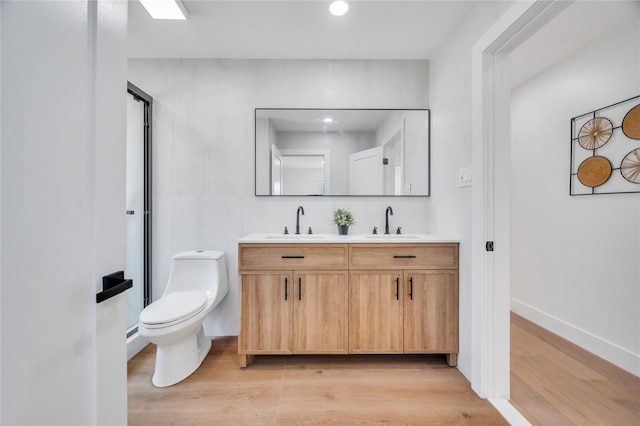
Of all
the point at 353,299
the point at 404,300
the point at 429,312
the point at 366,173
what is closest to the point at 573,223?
the point at 429,312

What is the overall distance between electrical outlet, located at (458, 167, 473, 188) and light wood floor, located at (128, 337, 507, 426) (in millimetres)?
1273

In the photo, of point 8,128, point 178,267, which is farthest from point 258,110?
point 8,128

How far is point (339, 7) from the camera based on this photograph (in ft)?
5.77

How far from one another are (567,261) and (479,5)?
2.12 m

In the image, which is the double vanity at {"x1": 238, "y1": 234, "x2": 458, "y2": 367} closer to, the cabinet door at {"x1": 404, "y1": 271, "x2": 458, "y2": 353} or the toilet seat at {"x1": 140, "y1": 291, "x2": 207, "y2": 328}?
the cabinet door at {"x1": 404, "y1": 271, "x2": 458, "y2": 353}

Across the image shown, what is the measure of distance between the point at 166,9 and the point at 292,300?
6.97 feet

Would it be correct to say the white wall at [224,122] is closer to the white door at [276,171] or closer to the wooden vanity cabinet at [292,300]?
the white door at [276,171]

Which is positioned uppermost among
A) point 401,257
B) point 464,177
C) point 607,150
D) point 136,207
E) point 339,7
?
point 339,7

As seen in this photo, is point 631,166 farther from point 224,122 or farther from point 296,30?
point 224,122

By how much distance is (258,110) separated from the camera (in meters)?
2.38

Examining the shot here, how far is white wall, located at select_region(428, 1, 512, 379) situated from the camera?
1.73m

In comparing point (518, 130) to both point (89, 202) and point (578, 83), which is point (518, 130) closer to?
point (578, 83)

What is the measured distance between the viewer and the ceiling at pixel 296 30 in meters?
1.80

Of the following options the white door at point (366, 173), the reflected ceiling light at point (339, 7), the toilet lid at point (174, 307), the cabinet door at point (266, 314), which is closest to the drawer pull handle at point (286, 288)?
the cabinet door at point (266, 314)
